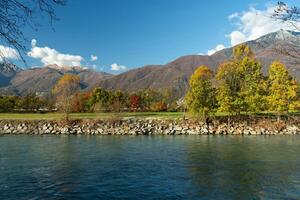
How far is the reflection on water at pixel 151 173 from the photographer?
53.7 feet

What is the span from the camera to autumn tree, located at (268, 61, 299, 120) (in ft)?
175

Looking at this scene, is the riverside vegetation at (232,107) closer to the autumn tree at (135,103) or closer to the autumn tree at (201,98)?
the autumn tree at (201,98)

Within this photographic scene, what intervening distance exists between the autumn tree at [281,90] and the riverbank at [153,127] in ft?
7.60

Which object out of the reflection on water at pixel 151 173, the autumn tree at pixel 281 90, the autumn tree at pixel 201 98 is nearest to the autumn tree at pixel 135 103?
the autumn tree at pixel 201 98

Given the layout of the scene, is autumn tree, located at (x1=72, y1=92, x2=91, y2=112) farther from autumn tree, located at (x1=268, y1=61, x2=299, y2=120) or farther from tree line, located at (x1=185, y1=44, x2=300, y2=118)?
autumn tree, located at (x1=268, y1=61, x2=299, y2=120)

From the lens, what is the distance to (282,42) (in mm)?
8016

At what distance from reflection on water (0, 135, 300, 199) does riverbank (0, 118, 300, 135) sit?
19.0 meters

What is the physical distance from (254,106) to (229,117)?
171 inches

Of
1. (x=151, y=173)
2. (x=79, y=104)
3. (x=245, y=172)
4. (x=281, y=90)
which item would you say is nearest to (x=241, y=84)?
(x=281, y=90)

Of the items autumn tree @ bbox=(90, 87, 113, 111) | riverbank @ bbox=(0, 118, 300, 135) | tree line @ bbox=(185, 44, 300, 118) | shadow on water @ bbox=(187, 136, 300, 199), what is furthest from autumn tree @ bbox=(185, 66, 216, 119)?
autumn tree @ bbox=(90, 87, 113, 111)

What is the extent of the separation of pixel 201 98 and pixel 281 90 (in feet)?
41.7

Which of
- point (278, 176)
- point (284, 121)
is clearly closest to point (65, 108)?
point (284, 121)

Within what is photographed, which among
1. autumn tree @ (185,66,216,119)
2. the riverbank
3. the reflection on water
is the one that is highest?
autumn tree @ (185,66,216,119)

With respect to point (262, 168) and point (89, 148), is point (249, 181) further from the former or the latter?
point (89, 148)
